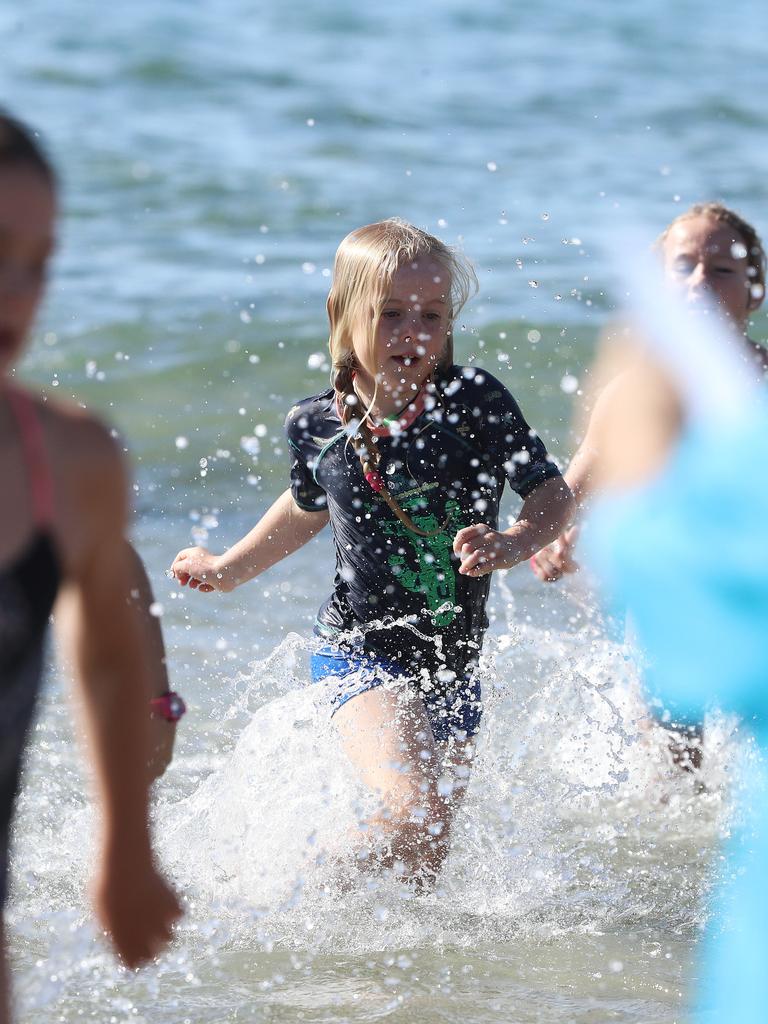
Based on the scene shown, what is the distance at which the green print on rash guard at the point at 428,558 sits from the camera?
3.53 metres

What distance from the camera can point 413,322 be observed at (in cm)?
344

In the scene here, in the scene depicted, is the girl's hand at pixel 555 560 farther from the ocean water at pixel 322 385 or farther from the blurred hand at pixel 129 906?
the blurred hand at pixel 129 906

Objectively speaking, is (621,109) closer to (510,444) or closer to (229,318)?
(229,318)

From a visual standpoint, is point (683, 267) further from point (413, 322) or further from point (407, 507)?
point (407, 507)

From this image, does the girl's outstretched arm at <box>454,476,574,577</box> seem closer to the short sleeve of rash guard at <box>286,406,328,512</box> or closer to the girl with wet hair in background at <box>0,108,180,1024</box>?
the short sleeve of rash guard at <box>286,406,328,512</box>

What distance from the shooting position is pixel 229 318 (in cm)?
885

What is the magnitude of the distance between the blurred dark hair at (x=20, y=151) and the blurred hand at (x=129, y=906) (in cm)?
83

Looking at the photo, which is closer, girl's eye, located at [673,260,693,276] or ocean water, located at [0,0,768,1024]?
ocean water, located at [0,0,768,1024]

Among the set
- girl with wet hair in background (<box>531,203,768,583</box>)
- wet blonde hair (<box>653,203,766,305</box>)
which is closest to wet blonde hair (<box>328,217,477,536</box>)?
girl with wet hair in background (<box>531,203,768,583</box>)

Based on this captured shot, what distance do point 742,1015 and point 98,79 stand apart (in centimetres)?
1338

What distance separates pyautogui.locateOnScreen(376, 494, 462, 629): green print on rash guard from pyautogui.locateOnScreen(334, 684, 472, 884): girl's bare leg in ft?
0.75

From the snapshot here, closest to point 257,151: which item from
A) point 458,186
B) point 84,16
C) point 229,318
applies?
point 458,186

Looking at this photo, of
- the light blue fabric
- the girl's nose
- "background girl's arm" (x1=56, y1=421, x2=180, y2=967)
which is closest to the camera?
"background girl's arm" (x1=56, y1=421, x2=180, y2=967)

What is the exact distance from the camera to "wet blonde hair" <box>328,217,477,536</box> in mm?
3479
